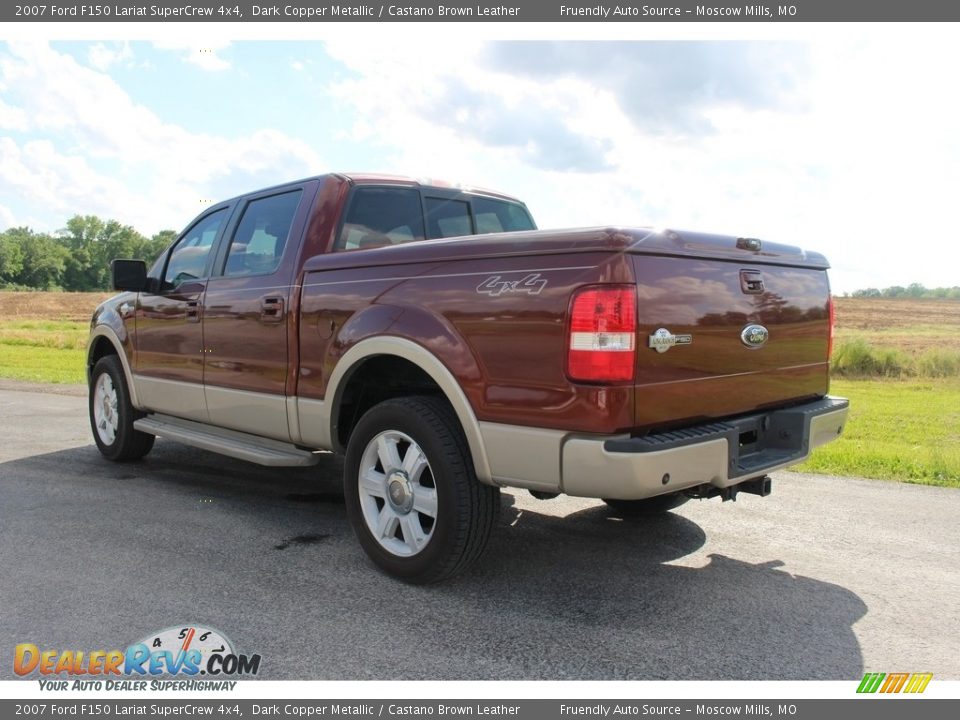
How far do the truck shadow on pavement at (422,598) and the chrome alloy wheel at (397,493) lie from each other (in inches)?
8.9

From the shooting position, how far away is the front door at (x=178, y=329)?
5324mm

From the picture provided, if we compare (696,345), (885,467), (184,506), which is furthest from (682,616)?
(885,467)

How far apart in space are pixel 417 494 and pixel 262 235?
226 centimetres

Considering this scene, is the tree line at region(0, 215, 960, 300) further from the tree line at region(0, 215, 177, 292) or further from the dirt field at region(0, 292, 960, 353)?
the dirt field at region(0, 292, 960, 353)

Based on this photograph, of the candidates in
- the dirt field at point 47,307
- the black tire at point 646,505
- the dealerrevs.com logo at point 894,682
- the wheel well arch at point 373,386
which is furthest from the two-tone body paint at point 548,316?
the dirt field at point 47,307

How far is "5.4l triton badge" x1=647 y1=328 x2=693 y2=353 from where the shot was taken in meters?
3.09

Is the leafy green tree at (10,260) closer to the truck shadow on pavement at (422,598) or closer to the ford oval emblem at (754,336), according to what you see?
the truck shadow on pavement at (422,598)

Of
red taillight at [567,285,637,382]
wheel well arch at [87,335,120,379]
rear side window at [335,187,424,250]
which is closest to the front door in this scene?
wheel well arch at [87,335,120,379]

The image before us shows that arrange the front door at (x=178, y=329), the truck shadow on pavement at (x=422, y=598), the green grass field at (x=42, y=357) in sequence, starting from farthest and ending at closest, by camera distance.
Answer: the green grass field at (x=42, y=357), the front door at (x=178, y=329), the truck shadow on pavement at (x=422, y=598)

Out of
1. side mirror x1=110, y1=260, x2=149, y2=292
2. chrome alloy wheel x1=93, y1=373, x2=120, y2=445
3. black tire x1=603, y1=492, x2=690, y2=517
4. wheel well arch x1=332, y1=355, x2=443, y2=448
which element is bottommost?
black tire x1=603, y1=492, x2=690, y2=517

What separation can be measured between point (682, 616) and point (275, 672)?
1749 mm

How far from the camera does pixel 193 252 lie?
5703mm

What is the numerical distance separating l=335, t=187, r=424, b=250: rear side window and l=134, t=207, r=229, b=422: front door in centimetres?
136

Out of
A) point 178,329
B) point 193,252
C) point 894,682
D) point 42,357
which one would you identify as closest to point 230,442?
point 178,329
